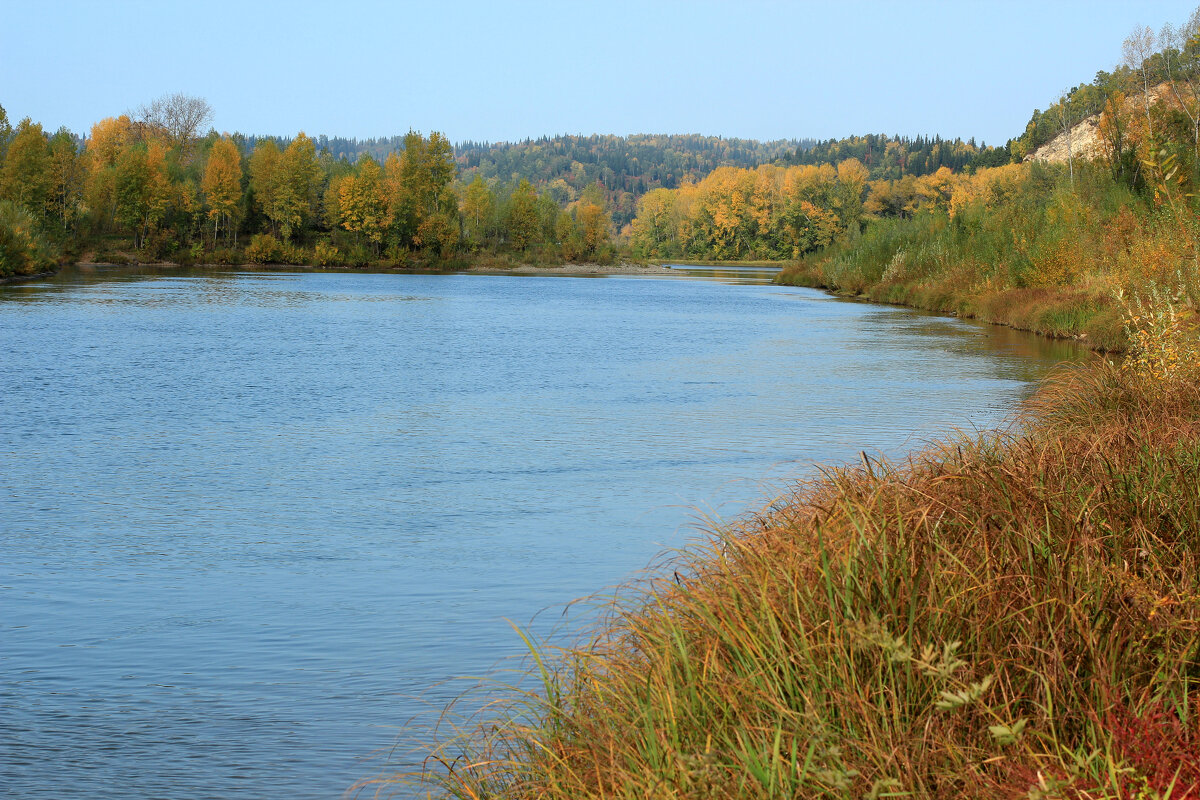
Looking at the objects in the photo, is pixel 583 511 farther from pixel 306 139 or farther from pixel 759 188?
pixel 759 188

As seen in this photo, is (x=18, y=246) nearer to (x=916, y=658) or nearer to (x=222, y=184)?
(x=222, y=184)

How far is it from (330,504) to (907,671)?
26.5 feet

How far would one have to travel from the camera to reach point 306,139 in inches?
4163

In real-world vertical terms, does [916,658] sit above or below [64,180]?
below

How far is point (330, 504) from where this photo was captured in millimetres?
10938

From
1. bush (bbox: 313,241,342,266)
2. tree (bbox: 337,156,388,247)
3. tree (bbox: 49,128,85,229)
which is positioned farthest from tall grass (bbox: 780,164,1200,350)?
tree (bbox: 49,128,85,229)

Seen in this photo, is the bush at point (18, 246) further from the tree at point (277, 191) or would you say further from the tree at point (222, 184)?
the tree at point (277, 191)

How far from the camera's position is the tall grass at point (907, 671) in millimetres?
3480

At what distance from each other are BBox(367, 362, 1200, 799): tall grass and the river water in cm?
161

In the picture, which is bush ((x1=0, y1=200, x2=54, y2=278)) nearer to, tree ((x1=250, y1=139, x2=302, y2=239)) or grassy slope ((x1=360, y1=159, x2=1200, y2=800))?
tree ((x1=250, y1=139, x2=302, y2=239))

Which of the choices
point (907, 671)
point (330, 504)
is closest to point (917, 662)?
point (907, 671)

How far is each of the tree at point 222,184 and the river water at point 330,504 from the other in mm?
70024

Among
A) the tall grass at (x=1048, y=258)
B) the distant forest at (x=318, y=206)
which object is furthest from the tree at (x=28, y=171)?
the tall grass at (x=1048, y=258)

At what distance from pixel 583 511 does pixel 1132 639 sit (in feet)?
22.6
